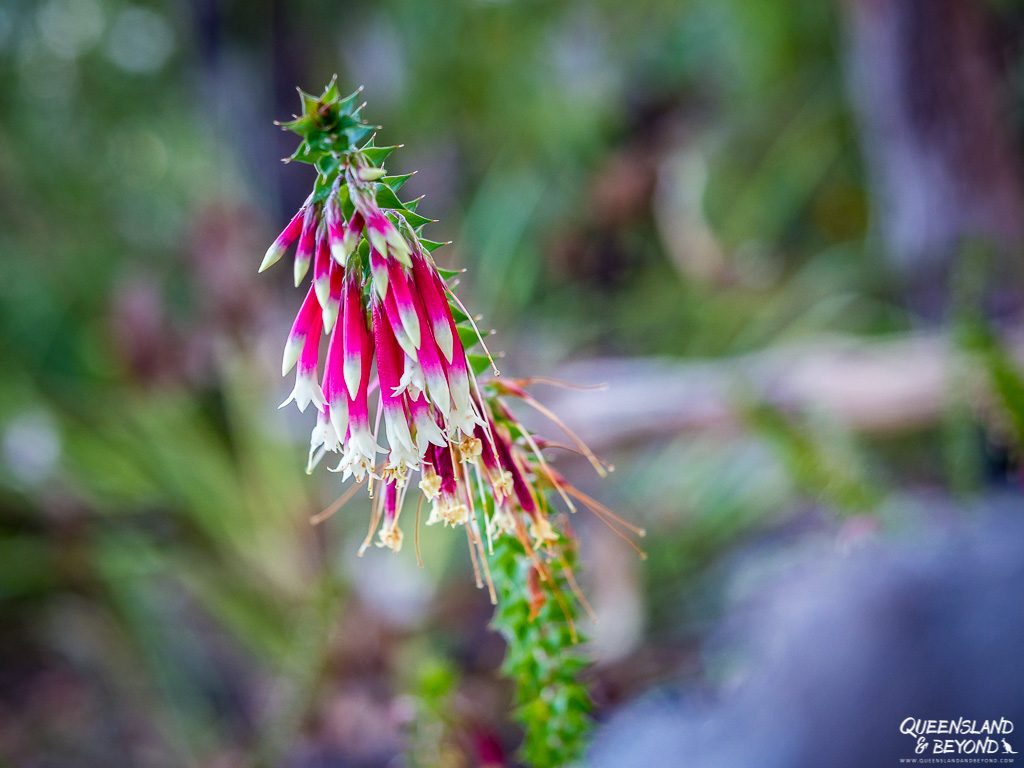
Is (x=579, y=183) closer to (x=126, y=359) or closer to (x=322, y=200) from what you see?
(x=126, y=359)

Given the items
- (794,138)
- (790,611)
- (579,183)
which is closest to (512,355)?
(579,183)

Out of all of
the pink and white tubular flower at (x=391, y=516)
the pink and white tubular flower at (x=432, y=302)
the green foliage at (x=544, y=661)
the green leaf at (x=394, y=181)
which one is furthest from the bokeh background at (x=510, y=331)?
the green leaf at (x=394, y=181)

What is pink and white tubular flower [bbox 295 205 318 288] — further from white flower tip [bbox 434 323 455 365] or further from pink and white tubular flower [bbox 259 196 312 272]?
white flower tip [bbox 434 323 455 365]

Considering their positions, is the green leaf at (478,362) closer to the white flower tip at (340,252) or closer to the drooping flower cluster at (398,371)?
the drooping flower cluster at (398,371)

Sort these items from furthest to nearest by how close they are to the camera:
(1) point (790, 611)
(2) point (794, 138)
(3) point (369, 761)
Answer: (2) point (794, 138) → (3) point (369, 761) → (1) point (790, 611)

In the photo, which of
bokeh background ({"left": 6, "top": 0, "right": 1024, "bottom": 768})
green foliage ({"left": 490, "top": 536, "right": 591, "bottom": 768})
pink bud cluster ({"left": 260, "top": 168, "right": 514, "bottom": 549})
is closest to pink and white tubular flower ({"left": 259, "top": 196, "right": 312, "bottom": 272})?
pink bud cluster ({"left": 260, "top": 168, "right": 514, "bottom": 549})
